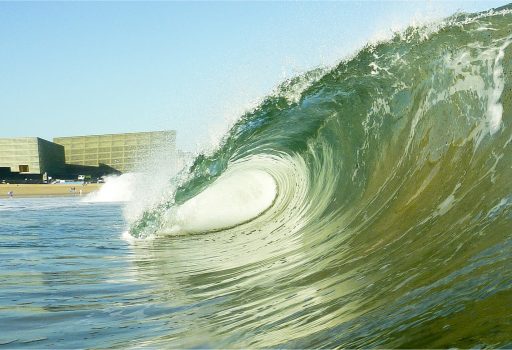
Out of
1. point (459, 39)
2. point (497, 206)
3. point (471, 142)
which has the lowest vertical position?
point (497, 206)

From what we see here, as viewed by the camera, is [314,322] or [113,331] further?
[113,331]

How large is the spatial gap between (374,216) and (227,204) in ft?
22.6

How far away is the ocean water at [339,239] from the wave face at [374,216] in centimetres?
2

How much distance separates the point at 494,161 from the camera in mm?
5414

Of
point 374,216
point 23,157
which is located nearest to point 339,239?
point 374,216

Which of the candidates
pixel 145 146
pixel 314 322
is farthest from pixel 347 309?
pixel 145 146

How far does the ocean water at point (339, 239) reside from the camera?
3.69 m

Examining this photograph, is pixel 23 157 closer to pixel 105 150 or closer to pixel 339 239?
pixel 105 150

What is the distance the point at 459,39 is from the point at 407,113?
3.08 ft

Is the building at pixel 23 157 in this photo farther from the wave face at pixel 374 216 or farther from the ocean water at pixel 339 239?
the wave face at pixel 374 216

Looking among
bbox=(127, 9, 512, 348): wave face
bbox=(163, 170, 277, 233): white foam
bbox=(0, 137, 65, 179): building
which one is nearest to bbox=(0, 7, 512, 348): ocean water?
bbox=(127, 9, 512, 348): wave face

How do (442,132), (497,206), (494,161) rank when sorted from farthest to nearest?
(442,132) → (494,161) → (497,206)

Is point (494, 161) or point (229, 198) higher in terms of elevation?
point (494, 161)

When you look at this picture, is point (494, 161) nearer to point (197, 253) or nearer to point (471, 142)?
point (471, 142)
